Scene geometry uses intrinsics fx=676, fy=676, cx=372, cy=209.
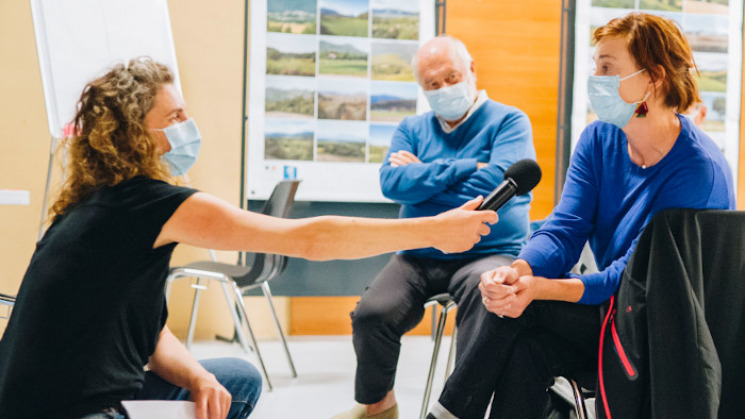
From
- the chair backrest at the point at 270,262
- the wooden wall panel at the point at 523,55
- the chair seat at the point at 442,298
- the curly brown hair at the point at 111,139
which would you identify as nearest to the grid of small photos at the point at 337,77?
the wooden wall panel at the point at 523,55

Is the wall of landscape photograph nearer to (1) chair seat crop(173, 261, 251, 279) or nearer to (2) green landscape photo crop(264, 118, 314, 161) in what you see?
(2) green landscape photo crop(264, 118, 314, 161)

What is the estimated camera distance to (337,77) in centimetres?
→ 423

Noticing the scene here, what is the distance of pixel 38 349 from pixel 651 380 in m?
1.18

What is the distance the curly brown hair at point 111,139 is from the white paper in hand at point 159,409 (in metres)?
0.42

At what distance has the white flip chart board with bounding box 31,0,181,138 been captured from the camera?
3.09 m

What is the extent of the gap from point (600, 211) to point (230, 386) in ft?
3.55

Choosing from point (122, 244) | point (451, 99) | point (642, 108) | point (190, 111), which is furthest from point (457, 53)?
point (190, 111)

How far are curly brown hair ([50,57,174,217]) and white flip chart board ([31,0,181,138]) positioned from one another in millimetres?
1662

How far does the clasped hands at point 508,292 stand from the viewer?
1655 mm

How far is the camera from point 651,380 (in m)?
1.34

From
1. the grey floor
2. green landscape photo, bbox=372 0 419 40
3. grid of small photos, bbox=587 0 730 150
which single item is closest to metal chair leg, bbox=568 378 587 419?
the grey floor

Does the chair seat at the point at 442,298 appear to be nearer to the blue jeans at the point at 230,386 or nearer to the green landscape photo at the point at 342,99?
the blue jeans at the point at 230,386

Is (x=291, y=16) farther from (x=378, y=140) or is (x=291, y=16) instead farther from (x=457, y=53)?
(x=457, y=53)

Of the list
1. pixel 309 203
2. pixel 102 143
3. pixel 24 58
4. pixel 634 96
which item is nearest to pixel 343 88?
pixel 309 203
